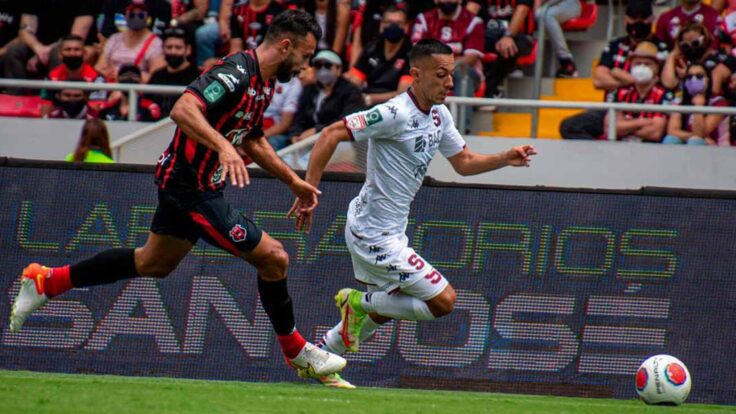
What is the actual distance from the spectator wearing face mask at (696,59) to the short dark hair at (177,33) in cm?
520

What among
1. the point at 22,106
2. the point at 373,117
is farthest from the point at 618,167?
the point at 22,106

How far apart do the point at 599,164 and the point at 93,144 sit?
15.9 feet

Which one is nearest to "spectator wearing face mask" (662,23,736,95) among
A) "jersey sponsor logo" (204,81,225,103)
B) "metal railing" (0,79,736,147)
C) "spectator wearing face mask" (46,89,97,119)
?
"metal railing" (0,79,736,147)

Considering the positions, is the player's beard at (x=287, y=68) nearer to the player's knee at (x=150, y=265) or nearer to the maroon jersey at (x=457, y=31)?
the player's knee at (x=150, y=265)

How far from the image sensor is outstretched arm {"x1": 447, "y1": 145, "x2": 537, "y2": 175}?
8883mm

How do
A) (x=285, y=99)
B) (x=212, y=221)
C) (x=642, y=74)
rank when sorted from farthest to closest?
(x=285, y=99) < (x=642, y=74) < (x=212, y=221)

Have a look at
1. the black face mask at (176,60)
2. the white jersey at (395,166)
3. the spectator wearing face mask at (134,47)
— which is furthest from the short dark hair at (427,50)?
the spectator wearing face mask at (134,47)

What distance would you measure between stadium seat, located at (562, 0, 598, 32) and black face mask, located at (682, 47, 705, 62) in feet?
8.85

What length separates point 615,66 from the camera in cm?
1415

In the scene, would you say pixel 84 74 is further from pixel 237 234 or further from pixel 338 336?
pixel 237 234

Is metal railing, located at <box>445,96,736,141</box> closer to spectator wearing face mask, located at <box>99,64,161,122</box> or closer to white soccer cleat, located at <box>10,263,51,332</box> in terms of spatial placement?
spectator wearing face mask, located at <box>99,64,161,122</box>

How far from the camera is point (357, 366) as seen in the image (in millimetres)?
10055

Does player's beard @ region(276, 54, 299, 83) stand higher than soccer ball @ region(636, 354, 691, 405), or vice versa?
player's beard @ region(276, 54, 299, 83)

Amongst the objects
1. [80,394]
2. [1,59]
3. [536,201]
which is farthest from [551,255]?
[1,59]
